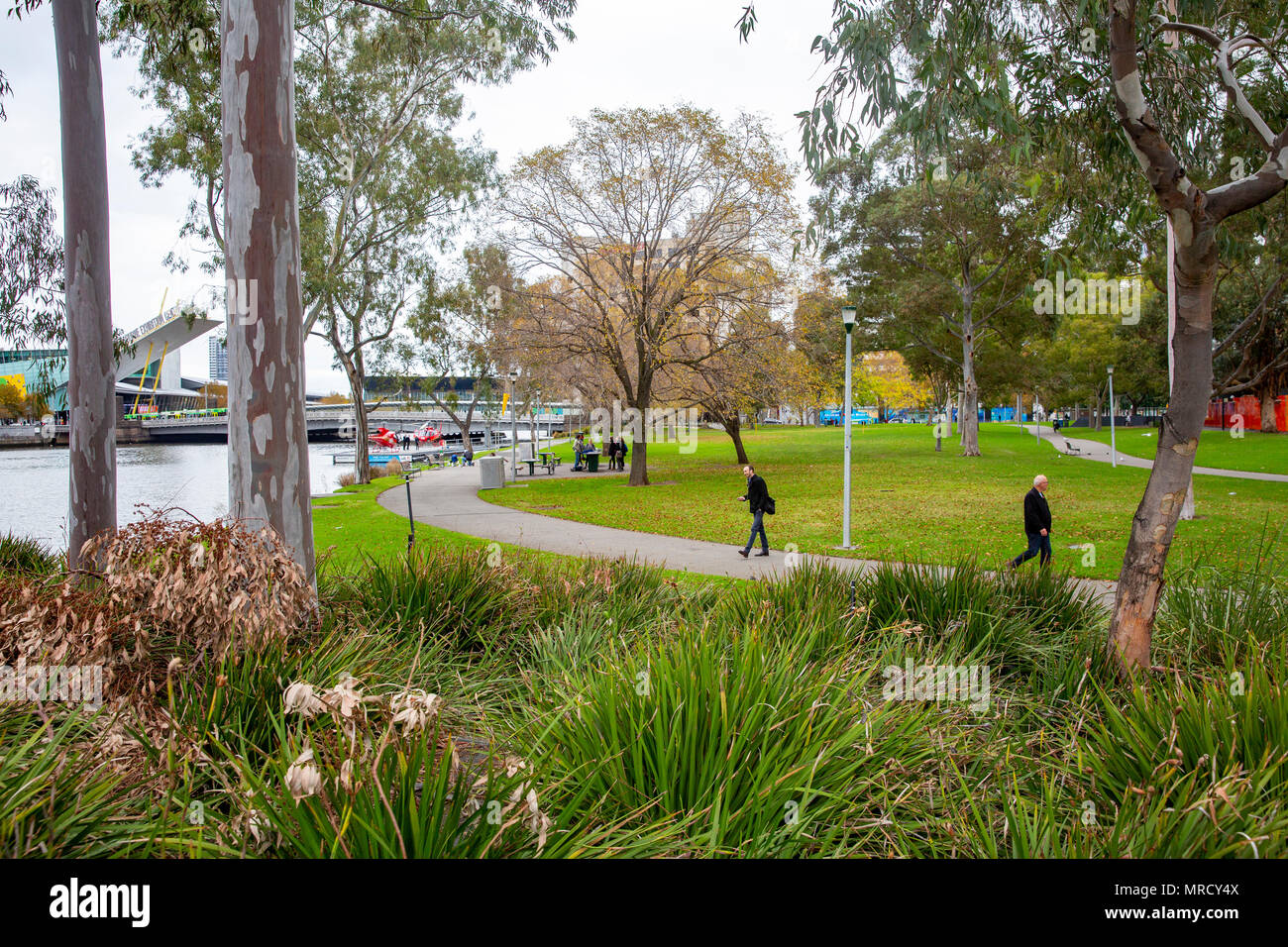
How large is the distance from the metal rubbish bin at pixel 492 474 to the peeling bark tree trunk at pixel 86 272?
62.0 feet

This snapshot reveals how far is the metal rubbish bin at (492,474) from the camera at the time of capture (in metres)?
27.0

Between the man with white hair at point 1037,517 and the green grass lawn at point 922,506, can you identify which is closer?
the man with white hair at point 1037,517

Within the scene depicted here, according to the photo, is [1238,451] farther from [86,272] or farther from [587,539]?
[86,272]

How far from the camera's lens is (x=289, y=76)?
5441 millimetres

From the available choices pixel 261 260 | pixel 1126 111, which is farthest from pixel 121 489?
pixel 1126 111

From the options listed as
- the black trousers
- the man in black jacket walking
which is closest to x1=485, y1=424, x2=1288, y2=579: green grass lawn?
the black trousers

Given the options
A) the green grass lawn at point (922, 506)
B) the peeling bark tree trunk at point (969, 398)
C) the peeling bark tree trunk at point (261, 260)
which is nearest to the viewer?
Answer: the peeling bark tree trunk at point (261, 260)

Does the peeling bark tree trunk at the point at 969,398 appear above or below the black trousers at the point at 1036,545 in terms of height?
above

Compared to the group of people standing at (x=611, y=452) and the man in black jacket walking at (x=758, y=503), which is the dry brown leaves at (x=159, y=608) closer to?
the man in black jacket walking at (x=758, y=503)

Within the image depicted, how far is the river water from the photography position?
53.9 feet

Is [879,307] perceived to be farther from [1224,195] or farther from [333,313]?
[1224,195]

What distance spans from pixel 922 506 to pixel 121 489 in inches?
1044

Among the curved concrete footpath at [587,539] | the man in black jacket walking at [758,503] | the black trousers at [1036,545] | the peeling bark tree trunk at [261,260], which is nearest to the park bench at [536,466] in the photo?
the curved concrete footpath at [587,539]

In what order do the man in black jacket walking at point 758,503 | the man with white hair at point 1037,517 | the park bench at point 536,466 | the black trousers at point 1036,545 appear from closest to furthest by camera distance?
the black trousers at point 1036,545 → the man with white hair at point 1037,517 → the man in black jacket walking at point 758,503 → the park bench at point 536,466
